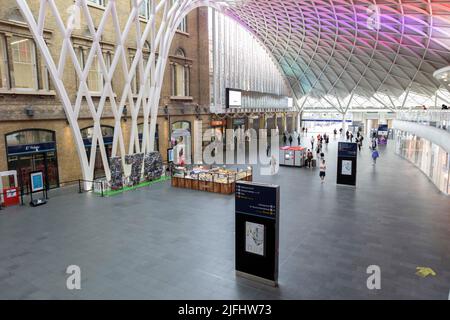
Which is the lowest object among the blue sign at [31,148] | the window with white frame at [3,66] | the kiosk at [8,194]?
the kiosk at [8,194]

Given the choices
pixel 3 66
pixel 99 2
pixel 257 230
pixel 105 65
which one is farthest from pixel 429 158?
pixel 3 66

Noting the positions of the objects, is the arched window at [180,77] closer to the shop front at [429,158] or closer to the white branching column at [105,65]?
the white branching column at [105,65]

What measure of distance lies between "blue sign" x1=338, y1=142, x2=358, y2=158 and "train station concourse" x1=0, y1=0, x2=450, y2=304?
0.29ft

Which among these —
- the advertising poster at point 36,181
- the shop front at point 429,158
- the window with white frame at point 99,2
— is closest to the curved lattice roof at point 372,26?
the shop front at point 429,158

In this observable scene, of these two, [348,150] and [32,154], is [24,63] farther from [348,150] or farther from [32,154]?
[348,150]

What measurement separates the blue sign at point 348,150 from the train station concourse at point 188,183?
0.09 meters

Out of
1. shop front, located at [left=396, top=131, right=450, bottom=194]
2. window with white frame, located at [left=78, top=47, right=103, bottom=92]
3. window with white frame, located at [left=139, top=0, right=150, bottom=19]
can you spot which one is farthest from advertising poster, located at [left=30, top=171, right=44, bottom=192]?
A: shop front, located at [left=396, top=131, right=450, bottom=194]

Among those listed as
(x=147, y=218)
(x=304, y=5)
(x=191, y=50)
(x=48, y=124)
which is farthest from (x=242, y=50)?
(x=147, y=218)

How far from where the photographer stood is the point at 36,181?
17.8m

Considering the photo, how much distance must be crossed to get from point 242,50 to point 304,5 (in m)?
12.3

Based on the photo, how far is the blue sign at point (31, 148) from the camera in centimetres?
1871

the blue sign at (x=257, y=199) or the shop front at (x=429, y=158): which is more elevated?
the blue sign at (x=257, y=199)

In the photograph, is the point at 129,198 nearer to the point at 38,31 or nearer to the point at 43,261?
the point at 43,261

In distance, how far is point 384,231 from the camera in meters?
13.0
